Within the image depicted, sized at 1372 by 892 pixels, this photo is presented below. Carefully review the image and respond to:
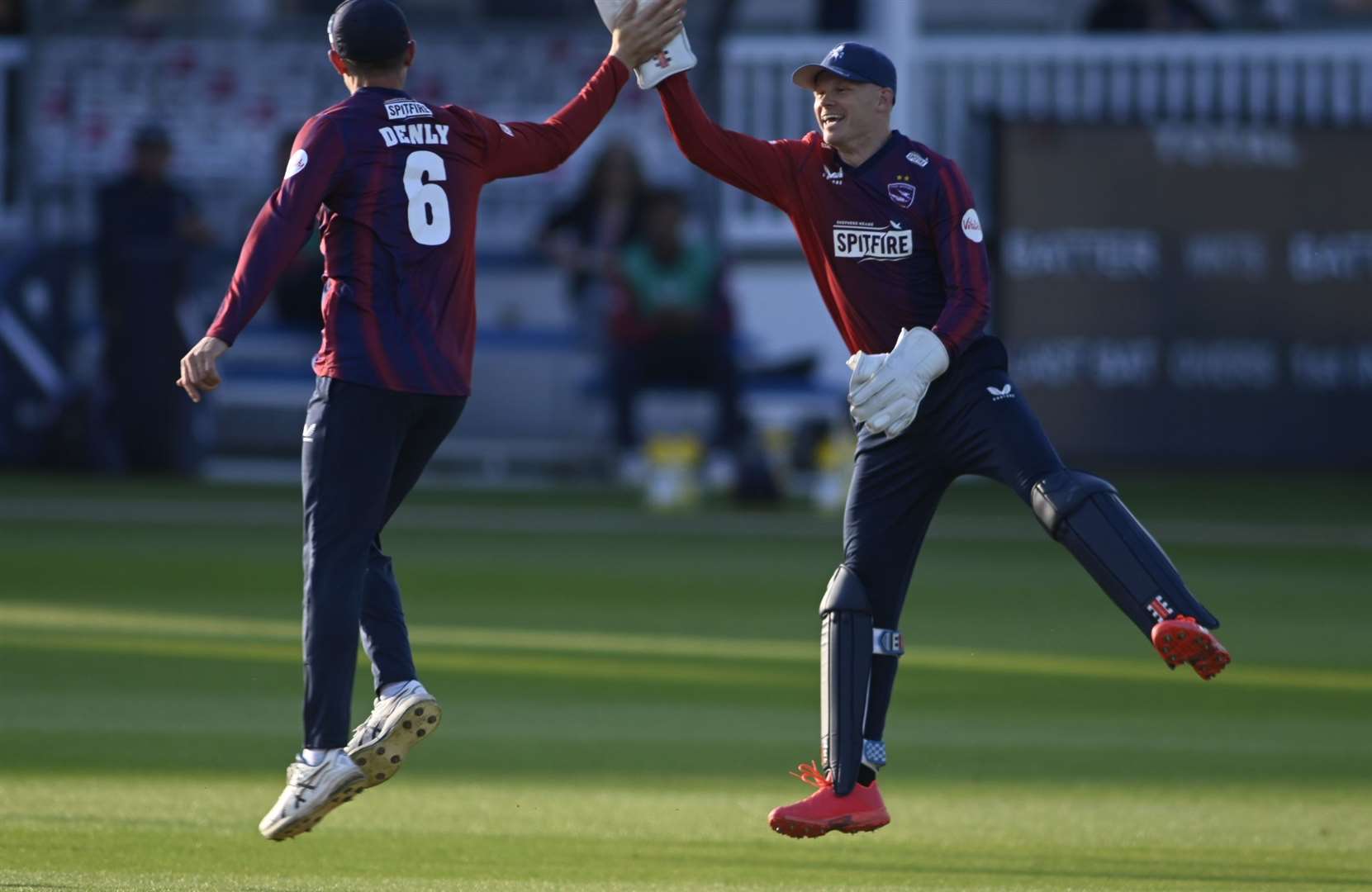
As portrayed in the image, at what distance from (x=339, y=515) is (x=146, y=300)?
12749 mm

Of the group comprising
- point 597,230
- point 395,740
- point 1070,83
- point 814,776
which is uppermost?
point 1070,83

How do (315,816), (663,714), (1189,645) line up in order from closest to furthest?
(1189,645)
(315,816)
(663,714)

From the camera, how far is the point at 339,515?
587 cm

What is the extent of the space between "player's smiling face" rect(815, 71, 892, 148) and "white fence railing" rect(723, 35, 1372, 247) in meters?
14.6

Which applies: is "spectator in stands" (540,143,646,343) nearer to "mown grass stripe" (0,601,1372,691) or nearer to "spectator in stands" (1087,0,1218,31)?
"spectator in stands" (1087,0,1218,31)

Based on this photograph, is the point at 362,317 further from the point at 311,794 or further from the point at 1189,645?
the point at 1189,645

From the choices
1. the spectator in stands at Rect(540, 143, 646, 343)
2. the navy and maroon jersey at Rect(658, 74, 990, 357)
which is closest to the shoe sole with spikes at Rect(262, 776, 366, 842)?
the navy and maroon jersey at Rect(658, 74, 990, 357)

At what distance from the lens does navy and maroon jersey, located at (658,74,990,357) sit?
20.1 ft

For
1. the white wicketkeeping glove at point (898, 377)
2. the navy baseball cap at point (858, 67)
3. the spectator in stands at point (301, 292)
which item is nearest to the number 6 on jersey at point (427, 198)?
the navy baseball cap at point (858, 67)

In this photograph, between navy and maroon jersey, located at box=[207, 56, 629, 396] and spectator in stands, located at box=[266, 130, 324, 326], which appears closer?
navy and maroon jersey, located at box=[207, 56, 629, 396]

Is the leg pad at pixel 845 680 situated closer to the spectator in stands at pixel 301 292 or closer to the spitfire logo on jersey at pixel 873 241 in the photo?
the spitfire logo on jersey at pixel 873 241

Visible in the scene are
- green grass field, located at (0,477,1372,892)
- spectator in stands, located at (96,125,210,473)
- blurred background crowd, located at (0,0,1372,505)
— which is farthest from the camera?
blurred background crowd, located at (0,0,1372,505)

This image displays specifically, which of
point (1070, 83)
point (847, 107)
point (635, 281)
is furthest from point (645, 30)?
point (1070, 83)

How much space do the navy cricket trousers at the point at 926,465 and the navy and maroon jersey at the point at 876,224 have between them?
0.48 feet
